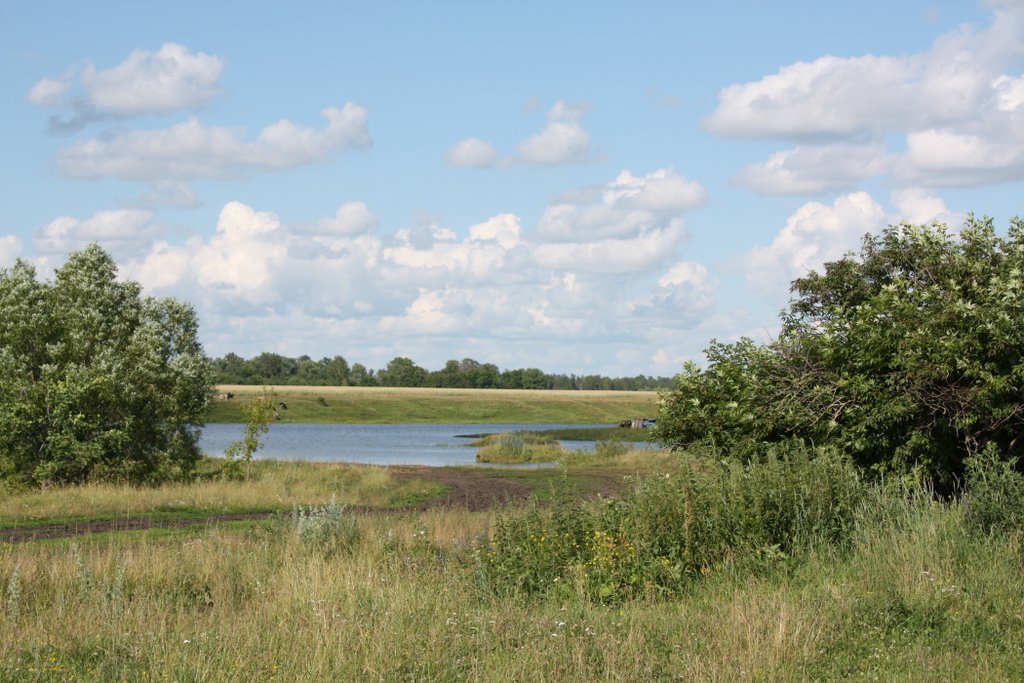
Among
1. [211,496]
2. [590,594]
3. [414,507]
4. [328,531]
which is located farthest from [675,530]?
[211,496]

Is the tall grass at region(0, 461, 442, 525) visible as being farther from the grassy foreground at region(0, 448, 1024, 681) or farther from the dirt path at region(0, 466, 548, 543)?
the grassy foreground at region(0, 448, 1024, 681)

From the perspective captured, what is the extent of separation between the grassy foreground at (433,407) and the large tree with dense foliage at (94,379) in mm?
79259

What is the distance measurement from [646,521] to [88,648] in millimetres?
6221

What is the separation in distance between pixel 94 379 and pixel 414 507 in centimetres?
1109

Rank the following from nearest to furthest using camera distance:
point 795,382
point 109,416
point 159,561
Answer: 1. point 159,561
2. point 795,382
3. point 109,416

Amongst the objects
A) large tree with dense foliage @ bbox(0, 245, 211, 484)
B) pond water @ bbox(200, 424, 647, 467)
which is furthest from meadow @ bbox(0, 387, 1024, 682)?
pond water @ bbox(200, 424, 647, 467)

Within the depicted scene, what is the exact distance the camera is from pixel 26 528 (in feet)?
67.4

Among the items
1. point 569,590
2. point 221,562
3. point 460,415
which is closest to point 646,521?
point 569,590

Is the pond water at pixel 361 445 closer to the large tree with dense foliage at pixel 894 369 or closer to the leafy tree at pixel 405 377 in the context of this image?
the large tree with dense foliage at pixel 894 369

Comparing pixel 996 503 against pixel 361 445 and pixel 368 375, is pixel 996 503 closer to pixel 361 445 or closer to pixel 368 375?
pixel 361 445

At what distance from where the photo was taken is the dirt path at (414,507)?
19328 mm

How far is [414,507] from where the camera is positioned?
25.0 meters

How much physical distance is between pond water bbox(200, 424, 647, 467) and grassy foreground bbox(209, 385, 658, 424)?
36.7 ft

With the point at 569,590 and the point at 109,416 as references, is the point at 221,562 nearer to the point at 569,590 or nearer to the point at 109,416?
the point at 569,590
